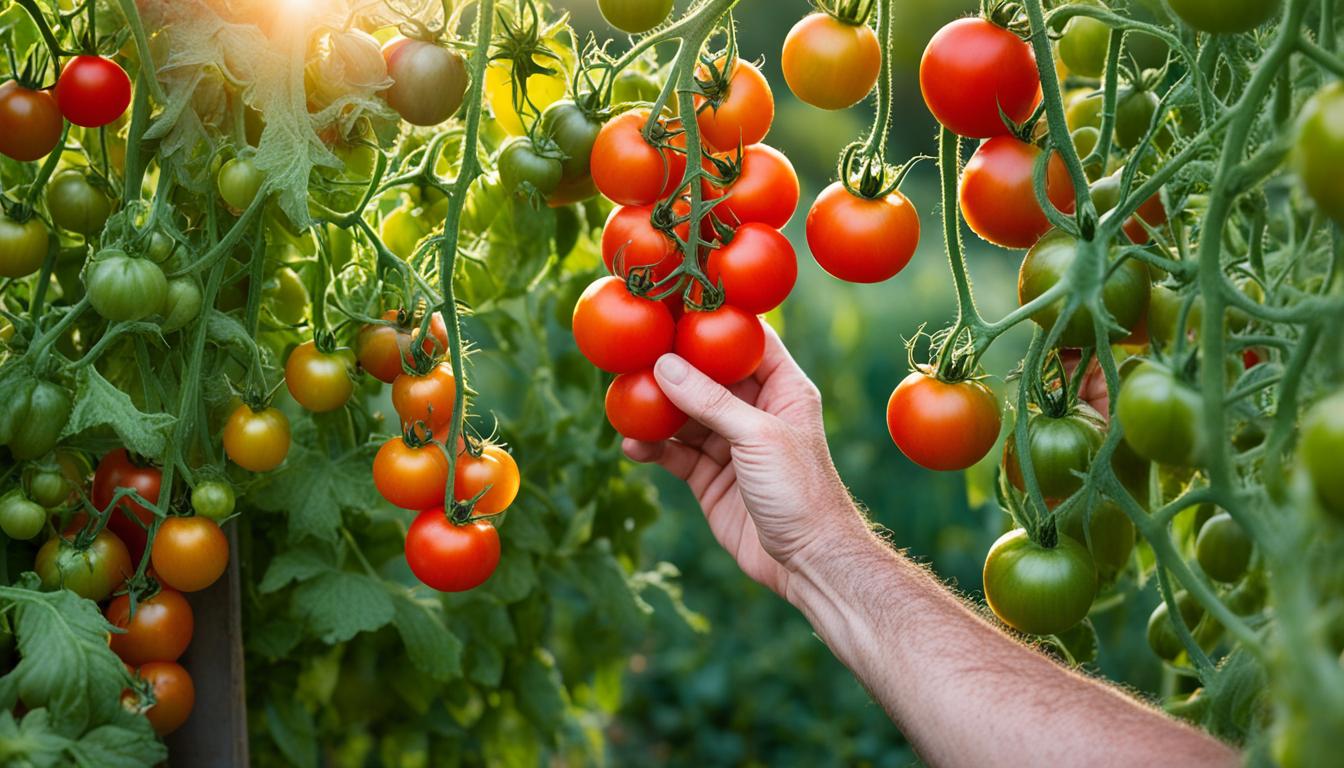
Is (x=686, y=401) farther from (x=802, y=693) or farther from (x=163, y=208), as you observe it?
(x=802, y=693)

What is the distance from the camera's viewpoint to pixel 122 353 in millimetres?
1166

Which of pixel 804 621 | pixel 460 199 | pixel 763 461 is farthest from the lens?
pixel 804 621

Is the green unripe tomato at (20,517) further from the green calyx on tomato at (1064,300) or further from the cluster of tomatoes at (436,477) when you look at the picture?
the green calyx on tomato at (1064,300)

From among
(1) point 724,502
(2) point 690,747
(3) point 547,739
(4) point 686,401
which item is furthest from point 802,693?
(4) point 686,401

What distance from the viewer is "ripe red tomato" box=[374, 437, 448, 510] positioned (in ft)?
3.56

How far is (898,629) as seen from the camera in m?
1.21

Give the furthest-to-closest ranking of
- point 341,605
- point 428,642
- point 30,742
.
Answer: point 428,642, point 341,605, point 30,742

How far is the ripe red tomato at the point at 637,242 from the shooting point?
1109 millimetres

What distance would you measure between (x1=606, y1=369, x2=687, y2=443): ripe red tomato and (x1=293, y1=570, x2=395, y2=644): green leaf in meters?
0.39

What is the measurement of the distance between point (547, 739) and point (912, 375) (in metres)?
0.99

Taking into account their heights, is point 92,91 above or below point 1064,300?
below

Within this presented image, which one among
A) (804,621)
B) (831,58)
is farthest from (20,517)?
(804,621)

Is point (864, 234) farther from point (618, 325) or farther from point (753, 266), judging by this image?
point (618, 325)

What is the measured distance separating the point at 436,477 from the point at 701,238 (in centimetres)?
33
